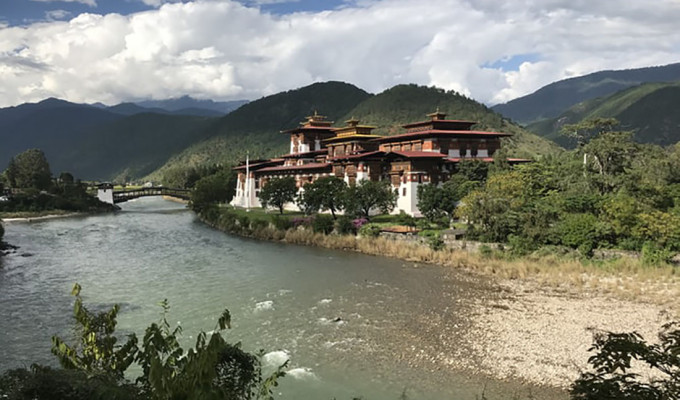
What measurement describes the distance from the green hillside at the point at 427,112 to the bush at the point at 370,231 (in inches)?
2631

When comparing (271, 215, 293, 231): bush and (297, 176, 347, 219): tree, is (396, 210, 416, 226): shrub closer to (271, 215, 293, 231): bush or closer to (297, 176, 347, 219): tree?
(297, 176, 347, 219): tree

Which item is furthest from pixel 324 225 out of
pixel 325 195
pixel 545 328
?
pixel 545 328

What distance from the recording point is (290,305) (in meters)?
24.7

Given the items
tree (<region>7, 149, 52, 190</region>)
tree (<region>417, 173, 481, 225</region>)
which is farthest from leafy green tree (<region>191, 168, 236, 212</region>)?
tree (<region>417, 173, 481, 225</region>)

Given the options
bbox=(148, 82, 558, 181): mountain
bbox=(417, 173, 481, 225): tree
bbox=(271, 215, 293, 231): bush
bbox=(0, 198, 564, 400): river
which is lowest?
bbox=(0, 198, 564, 400): river

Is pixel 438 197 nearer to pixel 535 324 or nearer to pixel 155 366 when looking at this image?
pixel 535 324

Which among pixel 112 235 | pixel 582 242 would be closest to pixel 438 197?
pixel 582 242

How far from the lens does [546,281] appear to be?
92.4ft

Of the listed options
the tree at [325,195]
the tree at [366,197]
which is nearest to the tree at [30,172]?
the tree at [325,195]

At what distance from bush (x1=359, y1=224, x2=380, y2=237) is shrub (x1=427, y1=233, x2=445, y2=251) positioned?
5340 millimetres

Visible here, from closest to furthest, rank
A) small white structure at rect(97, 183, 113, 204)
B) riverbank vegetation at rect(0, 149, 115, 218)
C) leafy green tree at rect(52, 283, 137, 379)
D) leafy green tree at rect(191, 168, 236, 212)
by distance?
leafy green tree at rect(52, 283, 137, 379) → riverbank vegetation at rect(0, 149, 115, 218) → leafy green tree at rect(191, 168, 236, 212) → small white structure at rect(97, 183, 113, 204)

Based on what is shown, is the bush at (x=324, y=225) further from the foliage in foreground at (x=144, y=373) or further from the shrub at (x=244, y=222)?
the foliage in foreground at (x=144, y=373)

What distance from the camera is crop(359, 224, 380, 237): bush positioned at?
41156 millimetres

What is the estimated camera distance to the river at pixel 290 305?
53.6ft
